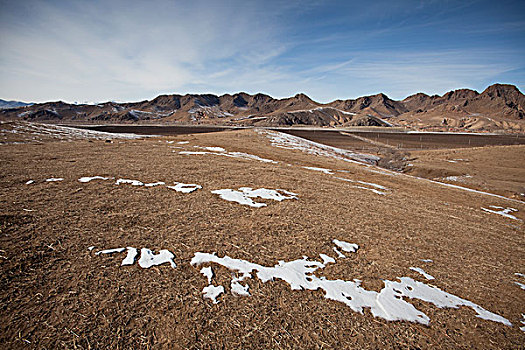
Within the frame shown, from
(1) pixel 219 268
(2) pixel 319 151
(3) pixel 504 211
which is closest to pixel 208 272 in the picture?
(1) pixel 219 268

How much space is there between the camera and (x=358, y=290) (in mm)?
4930

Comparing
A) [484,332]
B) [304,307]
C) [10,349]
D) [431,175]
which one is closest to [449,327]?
[484,332]

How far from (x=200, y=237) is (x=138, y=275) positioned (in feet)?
5.89

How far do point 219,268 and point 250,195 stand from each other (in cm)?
484

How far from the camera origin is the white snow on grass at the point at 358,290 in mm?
4500

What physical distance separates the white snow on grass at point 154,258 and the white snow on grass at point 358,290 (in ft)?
1.72

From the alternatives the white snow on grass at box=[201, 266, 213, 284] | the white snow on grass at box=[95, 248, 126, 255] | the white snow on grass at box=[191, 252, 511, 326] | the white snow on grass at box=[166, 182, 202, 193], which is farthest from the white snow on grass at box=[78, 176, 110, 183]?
the white snow on grass at box=[201, 266, 213, 284]

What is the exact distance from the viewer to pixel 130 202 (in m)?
8.05

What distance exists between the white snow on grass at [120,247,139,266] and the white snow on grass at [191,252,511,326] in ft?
4.10

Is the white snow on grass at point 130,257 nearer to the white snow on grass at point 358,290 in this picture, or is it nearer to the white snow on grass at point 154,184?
the white snow on grass at point 358,290

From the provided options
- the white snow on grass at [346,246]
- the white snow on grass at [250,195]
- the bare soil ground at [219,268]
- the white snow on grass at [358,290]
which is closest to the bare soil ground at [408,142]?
the white snow on grass at [250,195]

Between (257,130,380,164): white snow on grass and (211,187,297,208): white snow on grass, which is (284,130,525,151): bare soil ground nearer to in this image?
(257,130,380,164): white snow on grass

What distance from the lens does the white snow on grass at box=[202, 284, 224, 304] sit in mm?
4338

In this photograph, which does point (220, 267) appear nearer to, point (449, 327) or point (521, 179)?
point (449, 327)
